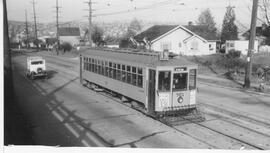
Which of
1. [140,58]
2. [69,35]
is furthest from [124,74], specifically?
[69,35]

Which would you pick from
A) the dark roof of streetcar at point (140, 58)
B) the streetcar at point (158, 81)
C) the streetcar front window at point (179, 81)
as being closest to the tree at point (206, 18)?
the dark roof of streetcar at point (140, 58)

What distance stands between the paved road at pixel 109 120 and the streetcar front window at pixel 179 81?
172cm

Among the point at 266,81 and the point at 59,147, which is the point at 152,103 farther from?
the point at 266,81

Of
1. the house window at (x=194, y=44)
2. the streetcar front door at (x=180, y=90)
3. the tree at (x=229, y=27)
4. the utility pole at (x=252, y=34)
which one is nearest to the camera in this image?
the streetcar front door at (x=180, y=90)

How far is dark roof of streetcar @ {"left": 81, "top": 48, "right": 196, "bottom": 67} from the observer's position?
1377cm

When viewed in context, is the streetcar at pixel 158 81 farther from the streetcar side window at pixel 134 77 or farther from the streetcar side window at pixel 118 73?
the streetcar side window at pixel 118 73

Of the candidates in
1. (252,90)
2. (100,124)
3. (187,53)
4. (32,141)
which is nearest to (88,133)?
(100,124)

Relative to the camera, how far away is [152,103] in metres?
13.9

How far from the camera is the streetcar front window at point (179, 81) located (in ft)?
45.1

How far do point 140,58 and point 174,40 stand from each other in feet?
121

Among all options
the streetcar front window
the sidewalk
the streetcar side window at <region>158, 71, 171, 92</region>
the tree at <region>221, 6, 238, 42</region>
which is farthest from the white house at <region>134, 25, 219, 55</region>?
the streetcar side window at <region>158, 71, 171, 92</region>

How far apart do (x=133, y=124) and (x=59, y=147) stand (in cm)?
371

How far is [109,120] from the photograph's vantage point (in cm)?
1412

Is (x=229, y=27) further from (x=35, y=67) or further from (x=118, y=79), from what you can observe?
(x=118, y=79)
